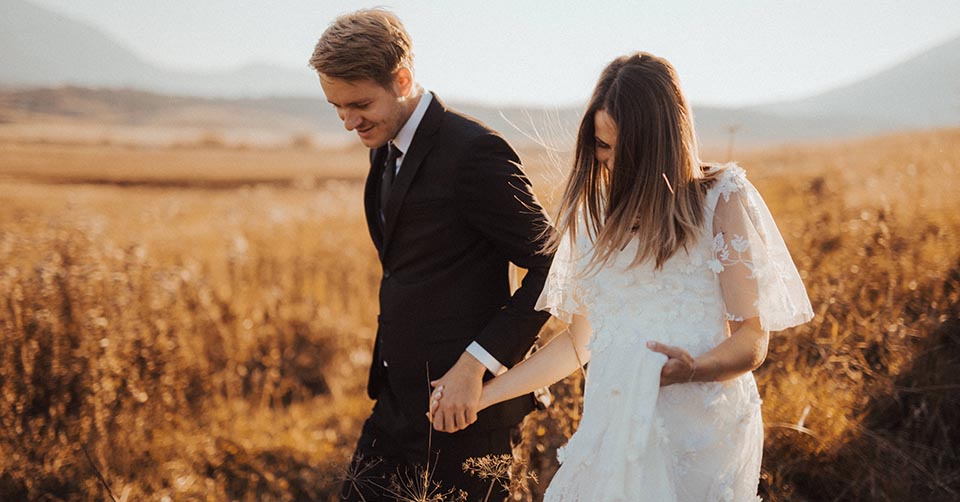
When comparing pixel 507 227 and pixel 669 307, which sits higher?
pixel 507 227

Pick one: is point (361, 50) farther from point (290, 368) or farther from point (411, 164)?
point (290, 368)

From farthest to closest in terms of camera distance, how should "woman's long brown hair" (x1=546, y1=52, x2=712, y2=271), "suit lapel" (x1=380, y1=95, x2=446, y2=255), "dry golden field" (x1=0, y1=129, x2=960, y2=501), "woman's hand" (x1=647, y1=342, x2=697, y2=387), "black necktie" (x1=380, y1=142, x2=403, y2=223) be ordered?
"dry golden field" (x1=0, y1=129, x2=960, y2=501), "black necktie" (x1=380, y1=142, x2=403, y2=223), "suit lapel" (x1=380, y1=95, x2=446, y2=255), "woman's long brown hair" (x1=546, y1=52, x2=712, y2=271), "woman's hand" (x1=647, y1=342, x2=697, y2=387)

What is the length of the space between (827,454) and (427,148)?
7.75 ft

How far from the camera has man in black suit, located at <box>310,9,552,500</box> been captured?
2.41 m

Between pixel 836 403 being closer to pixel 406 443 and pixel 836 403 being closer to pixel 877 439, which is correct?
pixel 877 439

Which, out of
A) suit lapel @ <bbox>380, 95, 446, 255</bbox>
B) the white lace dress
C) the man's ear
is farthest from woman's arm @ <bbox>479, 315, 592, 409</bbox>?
the man's ear

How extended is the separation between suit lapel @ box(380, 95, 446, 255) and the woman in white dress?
678mm

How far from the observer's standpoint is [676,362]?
70.1 inches

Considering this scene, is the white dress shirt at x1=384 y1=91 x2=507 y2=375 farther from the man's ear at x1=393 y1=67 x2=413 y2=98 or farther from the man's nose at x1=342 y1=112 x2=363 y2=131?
the man's nose at x1=342 y1=112 x2=363 y2=131

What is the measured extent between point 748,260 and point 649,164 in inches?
13.8

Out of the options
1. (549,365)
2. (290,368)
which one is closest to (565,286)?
(549,365)

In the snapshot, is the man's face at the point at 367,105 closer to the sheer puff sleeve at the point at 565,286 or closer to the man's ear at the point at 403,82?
the man's ear at the point at 403,82

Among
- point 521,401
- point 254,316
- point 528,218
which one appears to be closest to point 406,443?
point 521,401

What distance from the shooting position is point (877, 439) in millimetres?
3336
